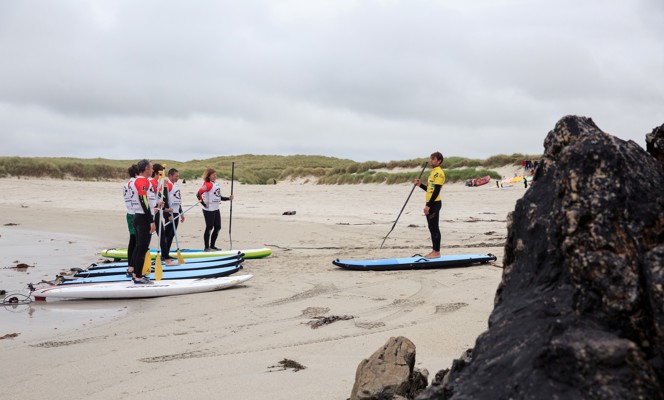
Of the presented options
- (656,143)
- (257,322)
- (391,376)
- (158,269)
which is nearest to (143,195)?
(158,269)

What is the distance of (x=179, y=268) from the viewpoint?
435 inches

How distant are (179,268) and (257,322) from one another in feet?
16.0

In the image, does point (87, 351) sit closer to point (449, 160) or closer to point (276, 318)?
point (276, 318)

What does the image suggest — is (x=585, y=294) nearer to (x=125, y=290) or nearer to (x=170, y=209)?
(x=125, y=290)

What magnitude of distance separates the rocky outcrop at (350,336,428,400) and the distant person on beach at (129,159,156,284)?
618 cm

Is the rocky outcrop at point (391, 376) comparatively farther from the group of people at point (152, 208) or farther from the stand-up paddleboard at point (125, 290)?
the group of people at point (152, 208)

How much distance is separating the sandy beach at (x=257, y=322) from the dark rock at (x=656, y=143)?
2177 millimetres

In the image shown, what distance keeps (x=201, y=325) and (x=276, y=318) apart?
2.58 feet

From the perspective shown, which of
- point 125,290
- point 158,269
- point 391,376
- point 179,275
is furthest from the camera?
point 179,275

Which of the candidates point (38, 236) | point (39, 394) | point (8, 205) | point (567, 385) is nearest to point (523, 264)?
point (567, 385)

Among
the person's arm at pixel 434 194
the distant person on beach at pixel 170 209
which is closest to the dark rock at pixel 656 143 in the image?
the person's arm at pixel 434 194

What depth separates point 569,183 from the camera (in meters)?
2.50

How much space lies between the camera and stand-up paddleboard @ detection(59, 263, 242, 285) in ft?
31.6

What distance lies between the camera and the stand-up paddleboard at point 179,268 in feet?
34.1
